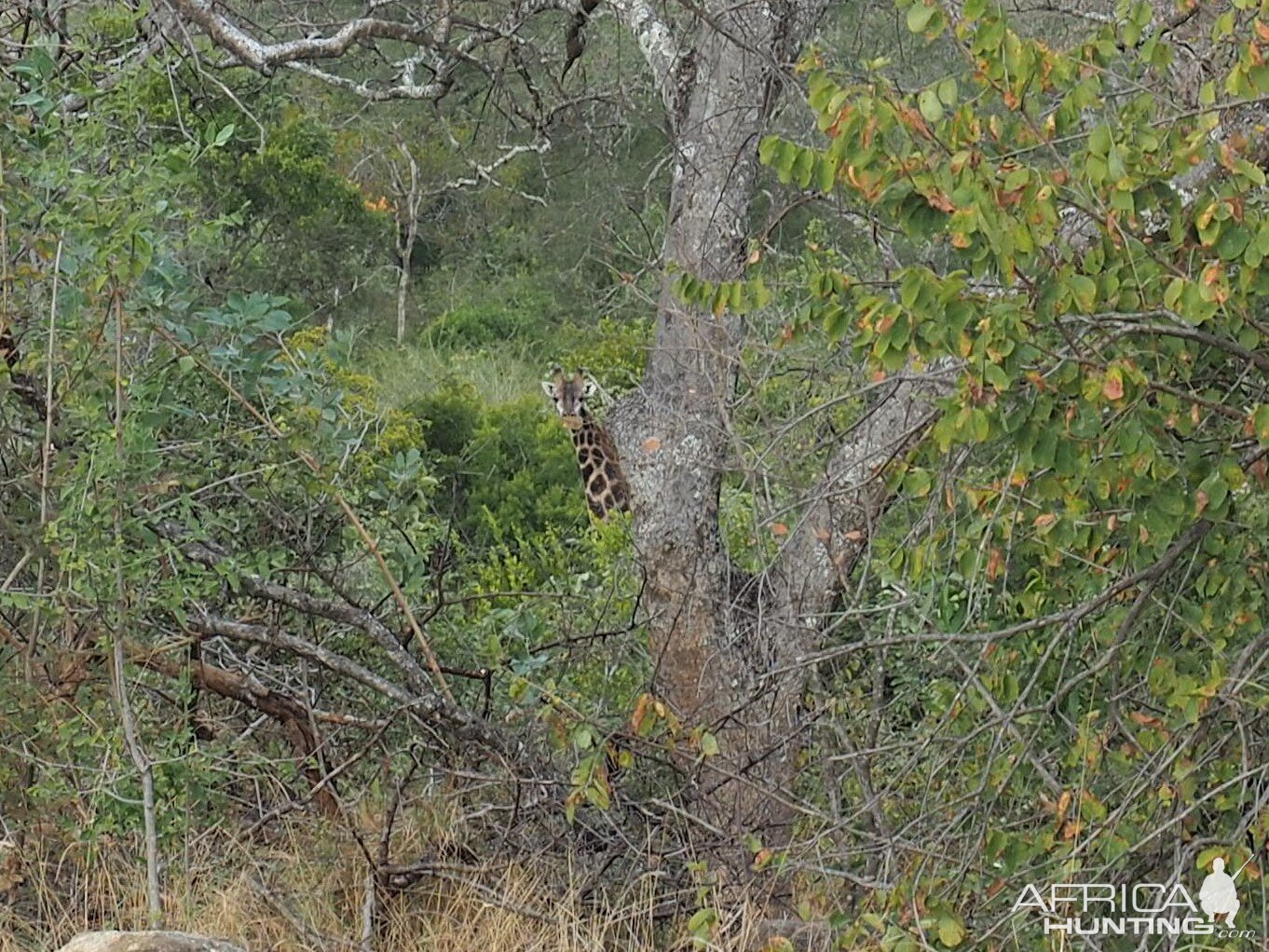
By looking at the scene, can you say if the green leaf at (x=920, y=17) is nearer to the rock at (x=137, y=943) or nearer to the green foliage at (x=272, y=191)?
the rock at (x=137, y=943)

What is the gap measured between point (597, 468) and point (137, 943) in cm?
642

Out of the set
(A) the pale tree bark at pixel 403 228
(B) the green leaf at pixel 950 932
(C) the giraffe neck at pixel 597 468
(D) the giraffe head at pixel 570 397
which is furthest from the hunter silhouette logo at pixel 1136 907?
(A) the pale tree bark at pixel 403 228

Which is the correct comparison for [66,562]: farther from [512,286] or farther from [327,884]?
[512,286]

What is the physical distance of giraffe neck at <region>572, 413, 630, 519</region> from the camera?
935cm

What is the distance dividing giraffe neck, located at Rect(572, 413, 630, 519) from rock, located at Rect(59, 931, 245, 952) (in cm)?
602

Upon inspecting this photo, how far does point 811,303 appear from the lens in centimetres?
334

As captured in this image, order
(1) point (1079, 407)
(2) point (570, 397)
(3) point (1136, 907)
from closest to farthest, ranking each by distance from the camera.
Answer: (1) point (1079, 407), (3) point (1136, 907), (2) point (570, 397)

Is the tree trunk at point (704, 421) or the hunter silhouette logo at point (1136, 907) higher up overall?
the tree trunk at point (704, 421)

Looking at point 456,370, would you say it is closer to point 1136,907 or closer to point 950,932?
point 1136,907

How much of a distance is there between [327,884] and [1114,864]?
1970 millimetres

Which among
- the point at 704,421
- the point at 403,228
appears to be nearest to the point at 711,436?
the point at 704,421

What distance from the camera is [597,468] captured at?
9.51 metres

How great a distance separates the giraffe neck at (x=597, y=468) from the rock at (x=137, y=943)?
6.02 m

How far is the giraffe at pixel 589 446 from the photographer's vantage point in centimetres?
938
